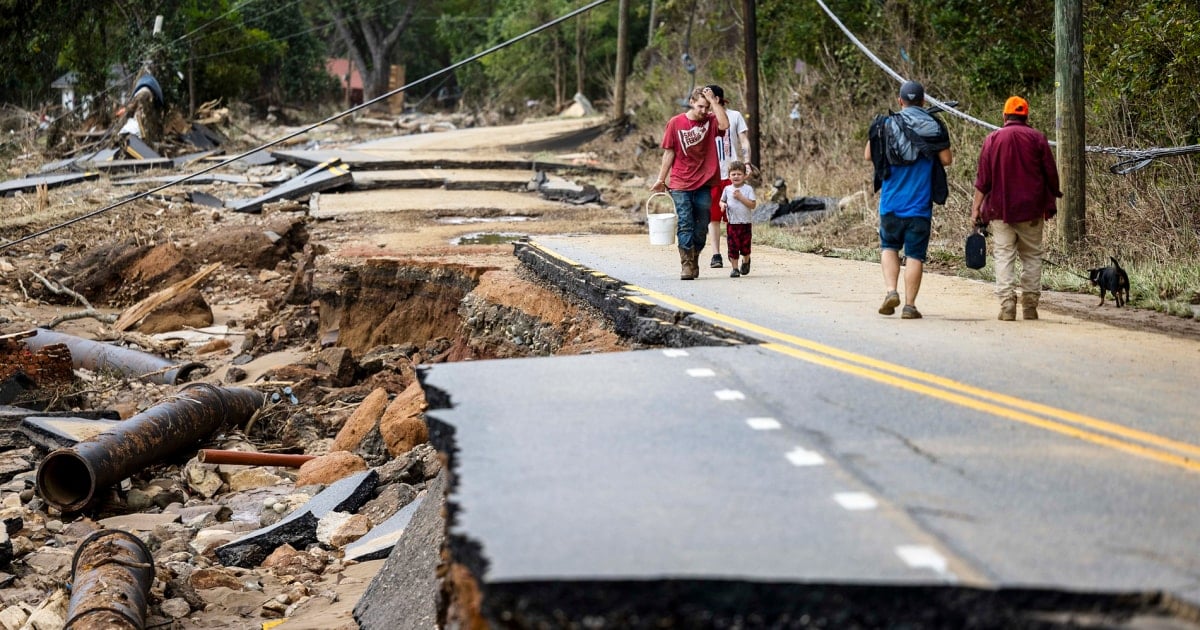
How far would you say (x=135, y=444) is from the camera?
10.6m

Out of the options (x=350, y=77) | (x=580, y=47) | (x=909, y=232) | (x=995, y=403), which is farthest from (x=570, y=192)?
(x=350, y=77)

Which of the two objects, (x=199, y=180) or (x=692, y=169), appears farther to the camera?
(x=199, y=180)

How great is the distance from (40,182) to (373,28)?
43.0 meters

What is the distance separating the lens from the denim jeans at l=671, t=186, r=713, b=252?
1115 cm

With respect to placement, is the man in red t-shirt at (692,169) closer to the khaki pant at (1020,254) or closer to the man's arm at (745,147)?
the man's arm at (745,147)

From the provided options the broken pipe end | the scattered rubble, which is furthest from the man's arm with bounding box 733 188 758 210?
the broken pipe end

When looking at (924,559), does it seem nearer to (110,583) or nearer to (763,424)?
(763,424)

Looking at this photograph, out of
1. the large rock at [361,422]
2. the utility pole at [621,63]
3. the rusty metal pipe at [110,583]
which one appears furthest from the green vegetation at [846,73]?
the rusty metal pipe at [110,583]

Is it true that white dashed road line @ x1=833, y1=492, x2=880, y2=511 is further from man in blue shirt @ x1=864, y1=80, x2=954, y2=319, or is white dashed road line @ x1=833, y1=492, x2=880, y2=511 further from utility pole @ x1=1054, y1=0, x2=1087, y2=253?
utility pole @ x1=1054, y1=0, x2=1087, y2=253

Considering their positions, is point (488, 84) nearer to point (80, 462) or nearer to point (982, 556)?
point (80, 462)

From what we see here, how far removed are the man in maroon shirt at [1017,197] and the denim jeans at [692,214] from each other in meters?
2.73

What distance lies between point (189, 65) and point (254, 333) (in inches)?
1146

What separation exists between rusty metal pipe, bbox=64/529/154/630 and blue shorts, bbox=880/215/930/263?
17.9ft

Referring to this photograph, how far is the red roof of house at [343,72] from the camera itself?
72625 millimetres
